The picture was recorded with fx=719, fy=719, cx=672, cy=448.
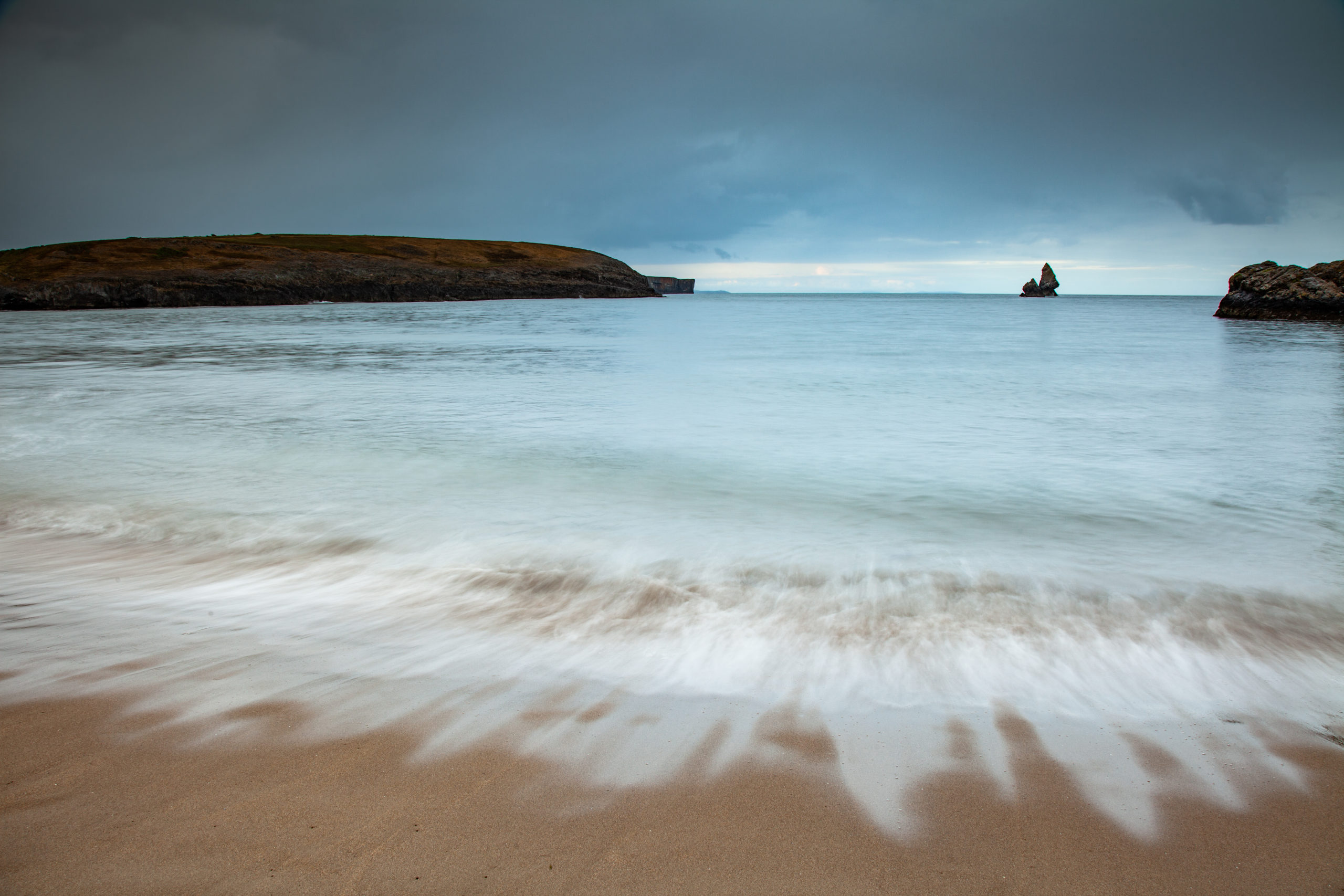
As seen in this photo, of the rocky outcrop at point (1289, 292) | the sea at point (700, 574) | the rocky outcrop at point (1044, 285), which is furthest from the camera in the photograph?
the rocky outcrop at point (1044, 285)

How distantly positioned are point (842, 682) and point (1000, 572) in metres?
1.87

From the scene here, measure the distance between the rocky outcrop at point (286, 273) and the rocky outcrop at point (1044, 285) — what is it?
6624 centimetres

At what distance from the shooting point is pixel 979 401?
1139cm

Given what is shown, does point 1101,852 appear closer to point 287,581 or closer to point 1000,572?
point 1000,572

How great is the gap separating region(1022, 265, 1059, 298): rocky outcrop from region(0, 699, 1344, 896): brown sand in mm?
132346

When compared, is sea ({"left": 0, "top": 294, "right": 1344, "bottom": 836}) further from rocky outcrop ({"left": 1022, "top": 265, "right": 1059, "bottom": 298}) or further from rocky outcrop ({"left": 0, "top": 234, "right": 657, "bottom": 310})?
rocky outcrop ({"left": 1022, "top": 265, "right": 1059, "bottom": 298})

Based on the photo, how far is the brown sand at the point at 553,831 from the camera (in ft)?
5.36

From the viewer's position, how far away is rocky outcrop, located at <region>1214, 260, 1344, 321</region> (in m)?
30.9

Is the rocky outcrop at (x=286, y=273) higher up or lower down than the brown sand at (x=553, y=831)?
higher up

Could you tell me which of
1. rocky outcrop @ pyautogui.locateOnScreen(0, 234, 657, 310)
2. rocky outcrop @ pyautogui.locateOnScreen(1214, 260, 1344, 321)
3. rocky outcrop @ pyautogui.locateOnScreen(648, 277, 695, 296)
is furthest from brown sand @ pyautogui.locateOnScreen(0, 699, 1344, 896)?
rocky outcrop @ pyautogui.locateOnScreen(648, 277, 695, 296)

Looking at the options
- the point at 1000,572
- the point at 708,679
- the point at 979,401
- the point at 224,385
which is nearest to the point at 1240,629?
the point at 1000,572

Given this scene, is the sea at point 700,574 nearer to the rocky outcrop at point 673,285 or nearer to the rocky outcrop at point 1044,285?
the rocky outcrop at point 1044,285

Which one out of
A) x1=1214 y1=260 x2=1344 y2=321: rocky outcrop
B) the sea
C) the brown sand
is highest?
x1=1214 y1=260 x2=1344 y2=321: rocky outcrop

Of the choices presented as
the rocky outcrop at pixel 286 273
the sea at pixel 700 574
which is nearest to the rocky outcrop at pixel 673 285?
the rocky outcrop at pixel 286 273
